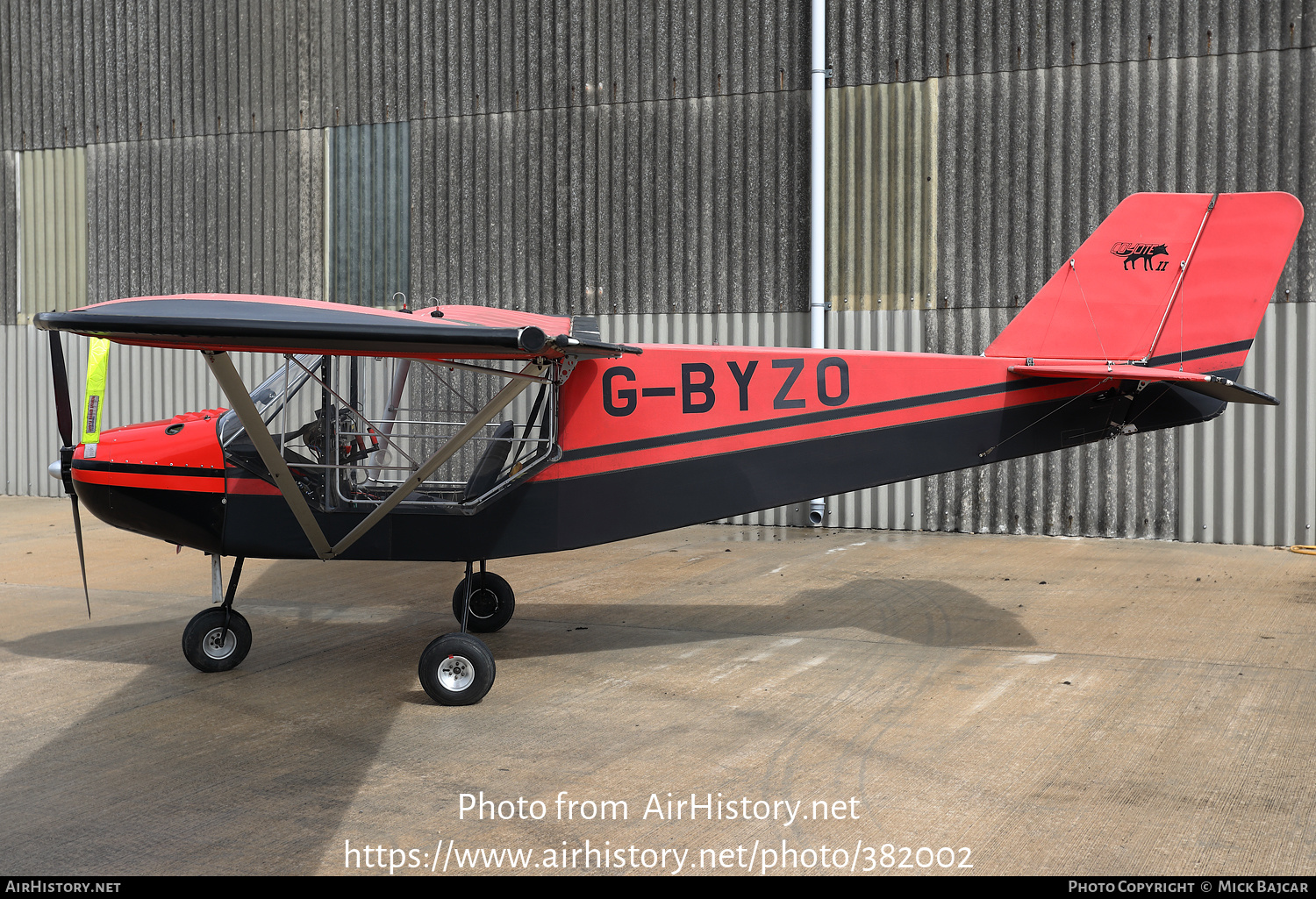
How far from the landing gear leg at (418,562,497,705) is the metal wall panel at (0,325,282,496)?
1118 centimetres

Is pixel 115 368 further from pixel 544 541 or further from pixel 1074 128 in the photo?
pixel 1074 128

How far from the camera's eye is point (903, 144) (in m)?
13.5

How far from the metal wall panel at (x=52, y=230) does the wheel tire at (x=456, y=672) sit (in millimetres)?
14289

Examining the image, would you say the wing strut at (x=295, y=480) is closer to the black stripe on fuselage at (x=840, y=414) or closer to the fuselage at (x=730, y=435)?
the fuselage at (x=730, y=435)

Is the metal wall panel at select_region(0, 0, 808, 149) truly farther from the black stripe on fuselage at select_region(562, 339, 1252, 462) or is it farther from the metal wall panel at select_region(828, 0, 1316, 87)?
the black stripe on fuselage at select_region(562, 339, 1252, 462)

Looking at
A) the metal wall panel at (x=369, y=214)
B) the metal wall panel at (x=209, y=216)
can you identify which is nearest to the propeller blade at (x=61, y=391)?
the metal wall panel at (x=369, y=214)

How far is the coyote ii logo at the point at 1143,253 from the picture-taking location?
23.0ft

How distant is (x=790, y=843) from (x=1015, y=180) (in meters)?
10.9

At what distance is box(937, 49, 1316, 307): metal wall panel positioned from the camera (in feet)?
39.2

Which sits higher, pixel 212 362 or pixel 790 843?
pixel 212 362

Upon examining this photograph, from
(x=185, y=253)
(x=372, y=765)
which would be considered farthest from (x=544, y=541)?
(x=185, y=253)

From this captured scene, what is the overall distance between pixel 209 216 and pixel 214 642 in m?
11.9

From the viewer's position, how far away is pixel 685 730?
5.57m

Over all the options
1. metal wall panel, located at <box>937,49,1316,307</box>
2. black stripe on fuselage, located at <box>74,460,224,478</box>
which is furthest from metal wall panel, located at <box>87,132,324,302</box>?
black stripe on fuselage, located at <box>74,460,224,478</box>
